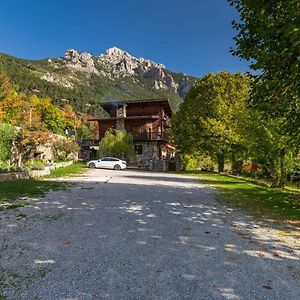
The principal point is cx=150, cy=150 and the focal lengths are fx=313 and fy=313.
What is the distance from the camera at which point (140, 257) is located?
5363 millimetres

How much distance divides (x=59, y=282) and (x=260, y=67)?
8.80m

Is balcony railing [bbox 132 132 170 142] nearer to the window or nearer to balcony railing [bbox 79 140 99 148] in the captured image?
the window

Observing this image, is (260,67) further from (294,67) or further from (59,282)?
(59,282)

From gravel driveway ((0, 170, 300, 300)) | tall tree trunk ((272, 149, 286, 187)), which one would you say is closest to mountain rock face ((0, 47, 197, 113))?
tall tree trunk ((272, 149, 286, 187))

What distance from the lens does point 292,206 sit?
11859mm

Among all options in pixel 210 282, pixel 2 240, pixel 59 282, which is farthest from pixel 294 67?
pixel 2 240

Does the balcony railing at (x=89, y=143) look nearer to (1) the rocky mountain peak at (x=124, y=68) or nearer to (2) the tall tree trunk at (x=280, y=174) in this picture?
(2) the tall tree trunk at (x=280, y=174)

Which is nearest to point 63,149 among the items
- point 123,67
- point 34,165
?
point 34,165

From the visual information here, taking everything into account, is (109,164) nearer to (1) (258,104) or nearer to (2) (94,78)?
(1) (258,104)

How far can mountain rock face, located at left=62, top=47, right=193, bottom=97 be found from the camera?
144m

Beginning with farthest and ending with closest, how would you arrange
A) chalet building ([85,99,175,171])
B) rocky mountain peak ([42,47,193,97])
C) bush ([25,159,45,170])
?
1. rocky mountain peak ([42,47,193,97])
2. chalet building ([85,99,175,171])
3. bush ([25,159,45,170])

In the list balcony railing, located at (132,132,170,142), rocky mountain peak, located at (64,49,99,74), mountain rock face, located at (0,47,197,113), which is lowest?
balcony railing, located at (132,132,170,142)

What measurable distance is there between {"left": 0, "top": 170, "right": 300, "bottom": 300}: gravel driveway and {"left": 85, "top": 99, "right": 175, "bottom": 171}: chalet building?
35.7 m

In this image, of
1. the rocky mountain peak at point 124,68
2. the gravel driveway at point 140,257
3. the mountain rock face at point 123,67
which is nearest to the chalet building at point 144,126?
the gravel driveway at point 140,257
